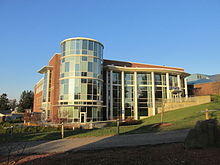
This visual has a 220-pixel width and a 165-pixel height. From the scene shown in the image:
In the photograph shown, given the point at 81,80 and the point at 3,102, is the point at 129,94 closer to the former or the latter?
the point at 81,80

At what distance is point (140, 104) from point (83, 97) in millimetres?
13866

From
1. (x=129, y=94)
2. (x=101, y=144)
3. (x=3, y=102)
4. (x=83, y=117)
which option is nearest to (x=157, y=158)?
(x=101, y=144)

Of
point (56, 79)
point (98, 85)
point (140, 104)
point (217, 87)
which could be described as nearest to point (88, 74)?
point (98, 85)

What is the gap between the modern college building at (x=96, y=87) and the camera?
33.5 meters

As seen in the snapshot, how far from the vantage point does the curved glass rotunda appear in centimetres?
3297

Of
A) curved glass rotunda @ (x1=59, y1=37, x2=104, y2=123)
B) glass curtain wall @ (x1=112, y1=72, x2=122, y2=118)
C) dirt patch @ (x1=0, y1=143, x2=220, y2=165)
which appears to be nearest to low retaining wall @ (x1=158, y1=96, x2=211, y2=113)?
glass curtain wall @ (x1=112, y1=72, x2=122, y2=118)

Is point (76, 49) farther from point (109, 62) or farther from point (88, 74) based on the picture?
point (109, 62)

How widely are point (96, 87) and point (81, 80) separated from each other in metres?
3.03

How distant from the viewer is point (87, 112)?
33.1 meters

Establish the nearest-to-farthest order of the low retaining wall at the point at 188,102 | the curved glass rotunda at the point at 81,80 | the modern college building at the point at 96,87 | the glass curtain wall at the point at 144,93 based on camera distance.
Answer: the curved glass rotunda at the point at 81,80 → the modern college building at the point at 96,87 → the low retaining wall at the point at 188,102 → the glass curtain wall at the point at 144,93

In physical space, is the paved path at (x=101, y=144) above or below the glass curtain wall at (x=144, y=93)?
below

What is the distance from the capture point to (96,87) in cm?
3491

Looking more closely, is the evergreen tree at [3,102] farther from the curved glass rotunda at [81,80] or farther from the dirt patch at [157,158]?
the dirt patch at [157,158]

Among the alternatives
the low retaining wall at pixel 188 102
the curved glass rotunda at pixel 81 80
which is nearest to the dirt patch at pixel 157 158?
the curved glass rotunda at pixel 81 80
